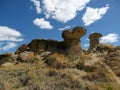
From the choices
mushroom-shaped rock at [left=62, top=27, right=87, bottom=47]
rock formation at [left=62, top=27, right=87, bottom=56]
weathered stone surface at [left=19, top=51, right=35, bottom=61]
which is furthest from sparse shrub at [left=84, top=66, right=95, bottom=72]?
mushroom-shaped rock at [left=62, top=27, right=87, bottom=47]

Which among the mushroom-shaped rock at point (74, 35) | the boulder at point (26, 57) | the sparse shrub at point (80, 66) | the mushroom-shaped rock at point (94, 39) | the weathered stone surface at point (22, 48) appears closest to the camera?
the sparse shrub at point (80, 66)

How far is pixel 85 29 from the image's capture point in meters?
29.9

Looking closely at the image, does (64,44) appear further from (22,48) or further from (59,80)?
(59,80)

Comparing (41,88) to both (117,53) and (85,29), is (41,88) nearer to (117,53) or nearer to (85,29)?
(117,53)

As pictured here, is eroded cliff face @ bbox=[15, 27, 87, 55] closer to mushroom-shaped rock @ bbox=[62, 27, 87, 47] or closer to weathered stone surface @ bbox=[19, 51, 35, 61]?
mushroom-shaped rock @ bbox=[62, 27, 87, 47]

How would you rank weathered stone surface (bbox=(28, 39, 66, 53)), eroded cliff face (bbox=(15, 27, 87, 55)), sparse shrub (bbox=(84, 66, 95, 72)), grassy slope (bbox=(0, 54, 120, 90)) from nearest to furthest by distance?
grassy slope (bbox=(0, 54, 120, 90))
sparse shrub (bbox=(84, 66, 95, 72))
eroded cliff face (bbox=(15, 27, 87, 55))
weathered stone surface (bbox=(28, 39, 66, 53))

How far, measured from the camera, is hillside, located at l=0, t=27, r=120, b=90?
1547 cm

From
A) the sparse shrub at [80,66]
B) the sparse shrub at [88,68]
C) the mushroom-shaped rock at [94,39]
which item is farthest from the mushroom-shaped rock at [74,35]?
the sparse shrub at [88,68]

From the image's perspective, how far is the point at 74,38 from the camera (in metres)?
30.2

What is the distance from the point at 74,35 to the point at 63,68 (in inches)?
363

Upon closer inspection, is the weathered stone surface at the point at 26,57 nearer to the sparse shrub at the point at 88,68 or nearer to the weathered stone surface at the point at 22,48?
the weathered stone surface at the point at 22,48

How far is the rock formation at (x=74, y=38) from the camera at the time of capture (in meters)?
28.8

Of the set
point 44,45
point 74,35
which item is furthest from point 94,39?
point 44,45

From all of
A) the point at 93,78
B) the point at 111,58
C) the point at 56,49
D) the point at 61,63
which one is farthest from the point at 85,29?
the point at 93,78
